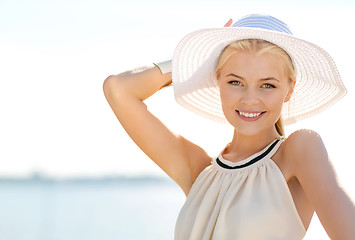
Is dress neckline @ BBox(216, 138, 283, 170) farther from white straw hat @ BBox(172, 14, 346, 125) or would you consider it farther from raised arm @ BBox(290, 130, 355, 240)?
white straw hat @ BBox(172, 14, 346, 125)

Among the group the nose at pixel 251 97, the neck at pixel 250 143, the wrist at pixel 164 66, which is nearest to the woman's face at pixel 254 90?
the nose at pixel 251 97

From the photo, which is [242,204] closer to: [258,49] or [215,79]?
[258,49]

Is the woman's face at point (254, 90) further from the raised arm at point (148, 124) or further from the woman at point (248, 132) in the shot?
the raised arm at point (148, 124)

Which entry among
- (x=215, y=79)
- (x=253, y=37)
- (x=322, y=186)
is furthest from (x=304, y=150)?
(x=215, y=79)

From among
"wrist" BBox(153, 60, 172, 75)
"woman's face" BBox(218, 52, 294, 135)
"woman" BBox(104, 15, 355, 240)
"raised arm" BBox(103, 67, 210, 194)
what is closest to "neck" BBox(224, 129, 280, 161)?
"woman" BBox(104, 15, 355, 240)

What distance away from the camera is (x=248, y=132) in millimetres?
2627

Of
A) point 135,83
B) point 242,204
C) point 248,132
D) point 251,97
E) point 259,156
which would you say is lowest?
point 242,204

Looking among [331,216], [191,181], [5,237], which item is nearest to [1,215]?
[5,237]

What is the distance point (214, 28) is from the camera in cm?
267

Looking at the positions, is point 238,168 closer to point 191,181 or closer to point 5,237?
point 191,181

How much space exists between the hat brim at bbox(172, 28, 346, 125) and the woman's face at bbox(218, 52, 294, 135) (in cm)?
10

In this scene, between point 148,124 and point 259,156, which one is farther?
point 148,124

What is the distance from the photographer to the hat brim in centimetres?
259

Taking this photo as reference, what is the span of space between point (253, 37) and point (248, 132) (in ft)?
1.33
